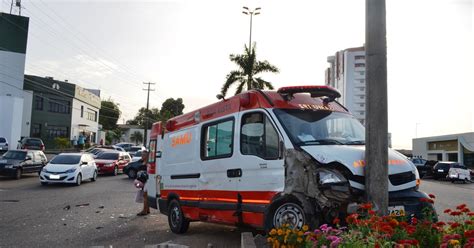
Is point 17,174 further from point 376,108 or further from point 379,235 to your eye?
point 379,235

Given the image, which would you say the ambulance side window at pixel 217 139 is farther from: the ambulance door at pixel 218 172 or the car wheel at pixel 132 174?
the car wheel at pixel 132 174

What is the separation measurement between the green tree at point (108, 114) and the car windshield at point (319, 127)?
3601 inches

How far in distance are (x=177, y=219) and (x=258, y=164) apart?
324 centimetres

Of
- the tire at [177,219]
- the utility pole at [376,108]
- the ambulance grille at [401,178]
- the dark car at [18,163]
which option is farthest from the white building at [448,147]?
the utility pole at [376,108]

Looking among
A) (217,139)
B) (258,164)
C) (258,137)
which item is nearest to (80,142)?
(217,139)

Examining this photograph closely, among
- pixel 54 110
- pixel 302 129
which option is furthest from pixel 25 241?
pixel 54 110

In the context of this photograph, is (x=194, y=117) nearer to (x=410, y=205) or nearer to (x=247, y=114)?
(x=247, y=114)

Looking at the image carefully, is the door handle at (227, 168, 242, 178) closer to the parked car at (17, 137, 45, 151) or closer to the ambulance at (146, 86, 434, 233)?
the ambulance at (146, 86, 434, 233)

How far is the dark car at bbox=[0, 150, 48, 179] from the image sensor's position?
21.0 metres

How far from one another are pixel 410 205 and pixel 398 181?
1.16 feet

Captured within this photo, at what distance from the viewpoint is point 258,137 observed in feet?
21.2

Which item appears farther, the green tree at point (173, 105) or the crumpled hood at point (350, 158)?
the green tree at point (173, 105)

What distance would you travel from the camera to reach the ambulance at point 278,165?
17.8 ft

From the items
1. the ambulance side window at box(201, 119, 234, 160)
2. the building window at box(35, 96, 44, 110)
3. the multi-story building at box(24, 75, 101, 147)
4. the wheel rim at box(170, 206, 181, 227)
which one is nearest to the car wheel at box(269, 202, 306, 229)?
the ambulance side window at box(201, 119, 234, 160)
